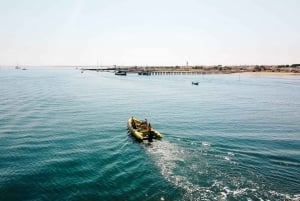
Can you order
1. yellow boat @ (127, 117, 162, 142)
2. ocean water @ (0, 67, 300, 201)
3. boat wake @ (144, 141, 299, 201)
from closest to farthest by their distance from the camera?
1. boat wake @ (144, 141, 299, 201)
2. ocean water @ (0, 67, 300, 201)
3. yellow boat @ (127, 117, 162, 142)

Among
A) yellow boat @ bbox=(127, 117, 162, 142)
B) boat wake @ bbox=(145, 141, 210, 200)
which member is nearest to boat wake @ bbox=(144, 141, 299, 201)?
boat wake @ bbox=(145, 141, 210, 200)

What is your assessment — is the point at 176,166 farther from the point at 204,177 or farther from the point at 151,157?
the point at 151,157

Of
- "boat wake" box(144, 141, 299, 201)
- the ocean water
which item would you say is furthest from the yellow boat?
"boat wake" box(144, 141, 299, 201)

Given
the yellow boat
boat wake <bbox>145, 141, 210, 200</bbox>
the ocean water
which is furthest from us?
the yellow boat

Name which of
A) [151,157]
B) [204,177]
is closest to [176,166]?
[204,177]

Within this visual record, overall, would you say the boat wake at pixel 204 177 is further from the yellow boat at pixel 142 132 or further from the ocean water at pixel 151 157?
the yellow boat at pixel 142 132

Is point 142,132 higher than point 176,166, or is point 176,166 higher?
point 142,132

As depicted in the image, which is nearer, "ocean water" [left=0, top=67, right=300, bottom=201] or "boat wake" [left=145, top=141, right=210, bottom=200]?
"boat wake" [left=145, top=141, right=210, bottom=200]

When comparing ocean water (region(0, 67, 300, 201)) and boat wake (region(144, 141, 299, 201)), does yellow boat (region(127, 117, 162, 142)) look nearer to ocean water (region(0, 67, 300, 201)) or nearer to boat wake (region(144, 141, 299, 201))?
ocean water (region(0, 67, 300, 201))

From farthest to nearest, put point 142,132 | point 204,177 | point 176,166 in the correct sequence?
1. point 142,132
2. point 176,166
3. point 204,177

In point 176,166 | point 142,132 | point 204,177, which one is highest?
point 142,132

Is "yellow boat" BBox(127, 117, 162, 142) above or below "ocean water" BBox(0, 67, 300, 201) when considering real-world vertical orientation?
above

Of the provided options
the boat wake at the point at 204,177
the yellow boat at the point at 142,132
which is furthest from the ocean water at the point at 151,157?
the yellow boat at the point at 142,132

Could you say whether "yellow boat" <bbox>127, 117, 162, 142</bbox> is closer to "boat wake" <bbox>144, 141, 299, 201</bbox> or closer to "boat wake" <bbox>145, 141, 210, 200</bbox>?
"boat wake" <bbox>145, 141, 210, 200</bbox>
